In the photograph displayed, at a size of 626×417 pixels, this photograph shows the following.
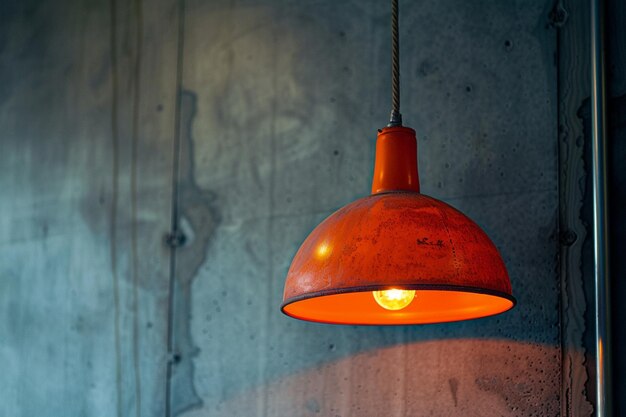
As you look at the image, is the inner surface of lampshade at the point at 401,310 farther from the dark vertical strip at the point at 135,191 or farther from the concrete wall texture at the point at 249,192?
the dark vertical strip at the point at 135,191

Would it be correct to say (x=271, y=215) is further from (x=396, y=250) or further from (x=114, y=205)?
(x=396, y=250)

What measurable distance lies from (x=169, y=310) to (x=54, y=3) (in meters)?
1.67

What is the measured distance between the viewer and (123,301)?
10.8 feet

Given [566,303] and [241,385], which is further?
[241,385]

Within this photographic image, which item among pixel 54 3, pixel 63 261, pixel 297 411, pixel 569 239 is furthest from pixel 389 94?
pixel 54 3

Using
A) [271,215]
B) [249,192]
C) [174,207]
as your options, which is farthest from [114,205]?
[271,215]

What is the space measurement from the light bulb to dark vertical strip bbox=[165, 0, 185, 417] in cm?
137

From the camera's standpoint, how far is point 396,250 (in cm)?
162

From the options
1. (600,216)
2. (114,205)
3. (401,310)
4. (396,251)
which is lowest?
(401,310)

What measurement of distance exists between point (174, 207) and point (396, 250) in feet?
5.79

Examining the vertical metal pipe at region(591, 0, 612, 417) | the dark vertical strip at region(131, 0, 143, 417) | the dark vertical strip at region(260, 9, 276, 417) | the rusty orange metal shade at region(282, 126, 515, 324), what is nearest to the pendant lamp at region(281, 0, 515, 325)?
the rusty orange metal shade at region(282, 126, 515, 324)

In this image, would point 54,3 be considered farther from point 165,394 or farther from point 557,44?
point 557,44

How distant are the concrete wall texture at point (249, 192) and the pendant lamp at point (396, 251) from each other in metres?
0.62

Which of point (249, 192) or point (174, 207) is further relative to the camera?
point (174, 207)
